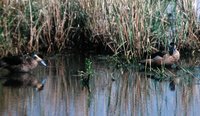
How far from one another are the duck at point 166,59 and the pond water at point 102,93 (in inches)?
7.2

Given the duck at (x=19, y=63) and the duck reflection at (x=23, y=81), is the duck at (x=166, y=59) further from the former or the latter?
the duck reflection at (x=23, y=81)

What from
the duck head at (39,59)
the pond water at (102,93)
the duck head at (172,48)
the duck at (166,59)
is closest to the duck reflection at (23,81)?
the pond water at (102,93)

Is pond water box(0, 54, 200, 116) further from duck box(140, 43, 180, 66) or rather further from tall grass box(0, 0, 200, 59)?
tall grass box(0, 0, 200, 59)

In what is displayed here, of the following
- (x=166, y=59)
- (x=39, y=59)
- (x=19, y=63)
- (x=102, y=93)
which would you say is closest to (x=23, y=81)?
(x=19, y=63)

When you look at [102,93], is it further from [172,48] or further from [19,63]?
[172,48]

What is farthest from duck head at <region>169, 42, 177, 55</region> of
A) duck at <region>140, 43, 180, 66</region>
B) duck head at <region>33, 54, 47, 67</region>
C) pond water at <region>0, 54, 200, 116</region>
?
duck head at <region>33, 54, 47, 67</region>

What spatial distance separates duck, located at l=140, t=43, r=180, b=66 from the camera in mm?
10125

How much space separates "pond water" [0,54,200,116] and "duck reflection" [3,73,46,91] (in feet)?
0.05

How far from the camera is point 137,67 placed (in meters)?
10.1

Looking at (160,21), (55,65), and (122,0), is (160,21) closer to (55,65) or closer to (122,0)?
(122,0)

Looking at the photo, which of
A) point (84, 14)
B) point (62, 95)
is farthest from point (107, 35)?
point (62, 95)

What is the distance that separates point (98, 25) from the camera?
10.7 meters

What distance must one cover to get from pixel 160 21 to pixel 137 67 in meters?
1.00

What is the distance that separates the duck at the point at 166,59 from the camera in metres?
10.1
